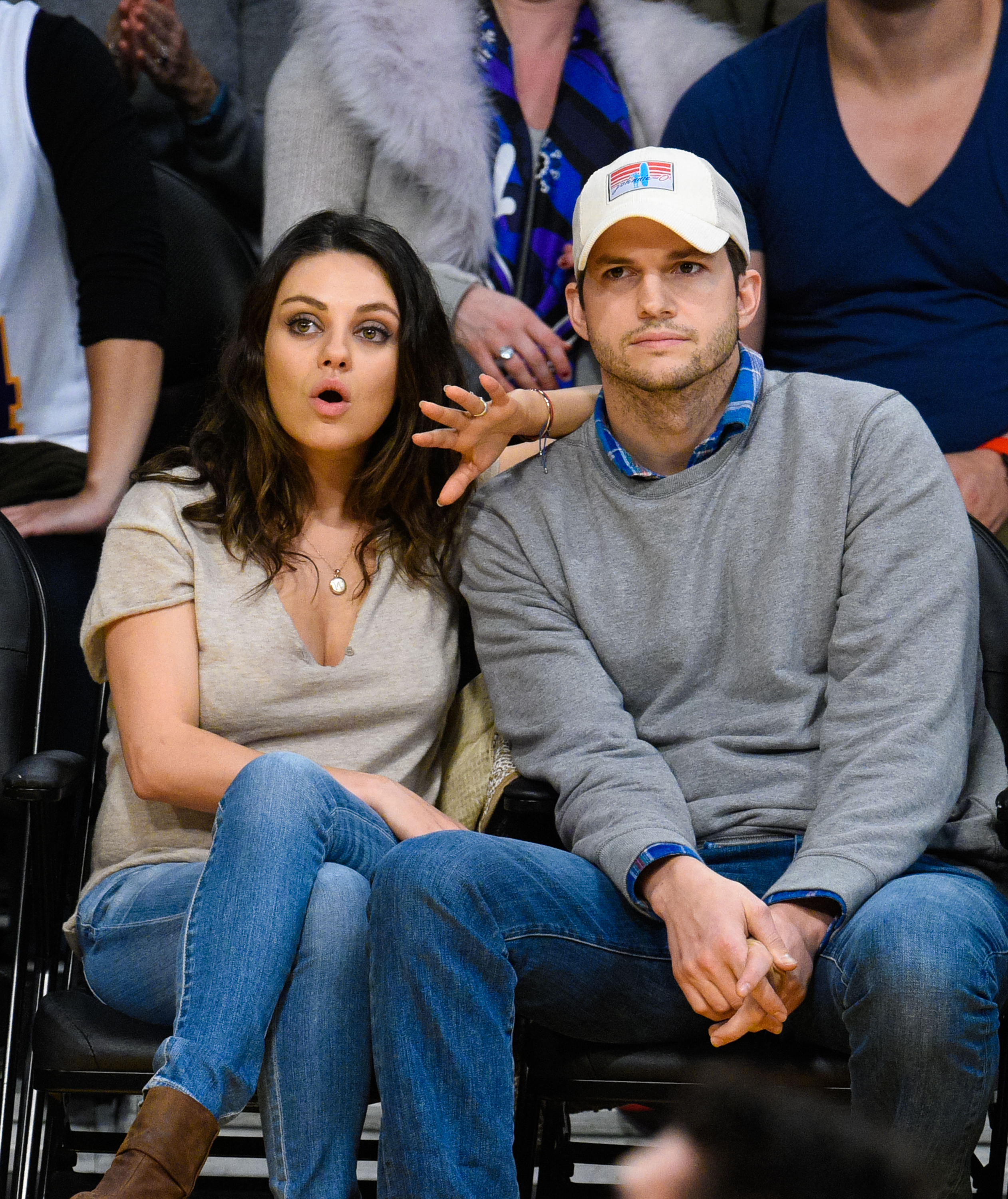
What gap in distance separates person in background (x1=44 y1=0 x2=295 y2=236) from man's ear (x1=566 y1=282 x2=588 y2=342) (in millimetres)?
963

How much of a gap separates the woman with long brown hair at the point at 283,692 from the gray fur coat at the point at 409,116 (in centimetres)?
44

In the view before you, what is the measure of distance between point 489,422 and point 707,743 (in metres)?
0.51

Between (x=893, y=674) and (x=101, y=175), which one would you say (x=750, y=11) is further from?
(x=893, y=674)

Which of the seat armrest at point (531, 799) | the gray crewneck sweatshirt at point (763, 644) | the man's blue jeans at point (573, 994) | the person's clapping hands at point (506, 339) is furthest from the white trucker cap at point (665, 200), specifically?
the man's blue jeans at point (573, 994)

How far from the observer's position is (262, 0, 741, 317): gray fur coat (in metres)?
2.54

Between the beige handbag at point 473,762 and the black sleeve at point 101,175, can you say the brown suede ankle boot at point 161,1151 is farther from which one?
the black sleeve at point 101,175

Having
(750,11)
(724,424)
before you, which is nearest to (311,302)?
(724,424)

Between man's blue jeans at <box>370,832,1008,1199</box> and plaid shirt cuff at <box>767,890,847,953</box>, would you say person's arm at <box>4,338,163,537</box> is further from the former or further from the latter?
plaid shirt cuff at <box>767,890,847,953</box>

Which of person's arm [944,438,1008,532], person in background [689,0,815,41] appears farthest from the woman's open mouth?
person in background [689,0,815,41]

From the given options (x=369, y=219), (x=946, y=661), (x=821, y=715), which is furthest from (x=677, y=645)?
(x=369, y=219)

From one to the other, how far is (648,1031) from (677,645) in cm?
48

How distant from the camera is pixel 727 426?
1.95m

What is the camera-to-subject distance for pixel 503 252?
2.58m

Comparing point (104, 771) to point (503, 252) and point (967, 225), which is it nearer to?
point (503, 252)
